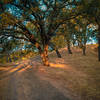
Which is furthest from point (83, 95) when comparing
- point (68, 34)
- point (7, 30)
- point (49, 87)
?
point (7, 30)

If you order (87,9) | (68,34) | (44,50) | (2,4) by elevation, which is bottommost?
(44,50)

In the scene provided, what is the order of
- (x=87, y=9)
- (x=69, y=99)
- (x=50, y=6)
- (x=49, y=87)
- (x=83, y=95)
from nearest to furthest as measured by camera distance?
(x=69, y=99) → (x=83, y=95) → (x=49, y=87) → (x=87, y=9) → (x=50, y=6)

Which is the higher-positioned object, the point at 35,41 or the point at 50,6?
the point at 50,6

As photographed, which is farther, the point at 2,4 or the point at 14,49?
the point at 14,49

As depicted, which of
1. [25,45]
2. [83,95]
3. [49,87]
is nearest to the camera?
[83,95]

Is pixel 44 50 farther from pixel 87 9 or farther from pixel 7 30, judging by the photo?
pixel 87 9

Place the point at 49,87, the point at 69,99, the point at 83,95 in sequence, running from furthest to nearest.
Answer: the point at 49,87 < the point at 83,95 < the point at 69,99

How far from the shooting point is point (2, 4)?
25.7 ft

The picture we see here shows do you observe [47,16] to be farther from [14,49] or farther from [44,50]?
[14,49]

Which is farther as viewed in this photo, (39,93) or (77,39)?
(77,39)

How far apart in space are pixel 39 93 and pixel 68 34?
8144mm

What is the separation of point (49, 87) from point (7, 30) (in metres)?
7.91

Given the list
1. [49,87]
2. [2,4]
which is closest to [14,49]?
[2,4]

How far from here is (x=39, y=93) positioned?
534cm
